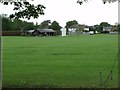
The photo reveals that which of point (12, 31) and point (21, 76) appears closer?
point (21, 76)

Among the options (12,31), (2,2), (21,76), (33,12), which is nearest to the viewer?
(2,2)

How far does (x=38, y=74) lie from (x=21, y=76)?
51.1 inches

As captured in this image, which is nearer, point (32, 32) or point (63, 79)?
point (63, 79)

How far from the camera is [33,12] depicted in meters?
14.2

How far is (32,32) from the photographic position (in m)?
161

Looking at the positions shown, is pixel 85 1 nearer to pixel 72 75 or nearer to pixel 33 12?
pixel 33 12

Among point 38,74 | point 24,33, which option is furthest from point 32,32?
point 38,74

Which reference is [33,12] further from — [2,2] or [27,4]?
[2,2]

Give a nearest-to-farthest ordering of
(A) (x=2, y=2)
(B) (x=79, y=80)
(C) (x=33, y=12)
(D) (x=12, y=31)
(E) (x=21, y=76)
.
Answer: (A) (x=2, y=2) < (C) (x=33, y=12) < (B) (x=79, y=80) < (E) (x=21, y=76) < (D) (x=12, y=31)

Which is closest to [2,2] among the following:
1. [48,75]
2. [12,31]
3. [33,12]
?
[33,12]

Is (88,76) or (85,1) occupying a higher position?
(85,1)

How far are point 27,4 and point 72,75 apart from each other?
8.34 metres

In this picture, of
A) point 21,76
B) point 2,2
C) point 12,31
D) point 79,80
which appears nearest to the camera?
point 2,2

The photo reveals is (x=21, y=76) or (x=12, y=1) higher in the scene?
(x=12, y=1)
